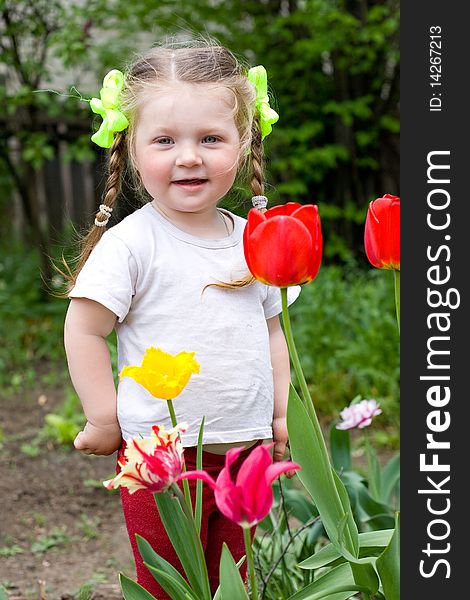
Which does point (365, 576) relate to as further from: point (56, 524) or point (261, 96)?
point (56, 524)

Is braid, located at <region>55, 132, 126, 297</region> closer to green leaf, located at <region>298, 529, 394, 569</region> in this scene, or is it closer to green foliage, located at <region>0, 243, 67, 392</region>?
green leaf, located at <region>298, 529, 394, 569</region>

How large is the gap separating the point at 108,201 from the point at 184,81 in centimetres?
27

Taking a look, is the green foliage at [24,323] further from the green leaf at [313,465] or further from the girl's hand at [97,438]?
the green leaf at [313,465]

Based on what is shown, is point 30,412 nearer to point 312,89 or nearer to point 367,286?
point 367,286

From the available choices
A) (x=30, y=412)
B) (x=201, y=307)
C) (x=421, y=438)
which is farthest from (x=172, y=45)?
(x=30, y=412)

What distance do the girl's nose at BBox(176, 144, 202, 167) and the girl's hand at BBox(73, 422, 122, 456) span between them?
48 centimetres

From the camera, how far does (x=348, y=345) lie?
440cm

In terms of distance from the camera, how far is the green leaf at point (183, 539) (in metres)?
1.46

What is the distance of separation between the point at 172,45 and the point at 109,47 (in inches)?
176

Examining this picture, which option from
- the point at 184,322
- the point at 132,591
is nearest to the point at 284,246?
the point at 184,322

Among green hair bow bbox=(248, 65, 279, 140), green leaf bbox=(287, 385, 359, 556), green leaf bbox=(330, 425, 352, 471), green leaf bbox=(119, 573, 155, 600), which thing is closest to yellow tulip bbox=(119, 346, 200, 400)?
green leaf bbox=(287, 385, 359, 556)

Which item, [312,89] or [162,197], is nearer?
[162,197]

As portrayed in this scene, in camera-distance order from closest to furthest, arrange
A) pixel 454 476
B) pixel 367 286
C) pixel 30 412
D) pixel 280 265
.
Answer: pixel 454 476, pixel 280 265, pixel 30 412, pixel 367 286

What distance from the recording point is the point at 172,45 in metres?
1.91
